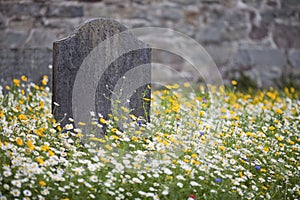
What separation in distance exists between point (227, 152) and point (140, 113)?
753 millimetres

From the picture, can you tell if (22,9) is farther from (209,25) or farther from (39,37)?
(209,25)

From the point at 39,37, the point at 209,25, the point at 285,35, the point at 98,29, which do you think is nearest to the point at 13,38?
the point at 39,37

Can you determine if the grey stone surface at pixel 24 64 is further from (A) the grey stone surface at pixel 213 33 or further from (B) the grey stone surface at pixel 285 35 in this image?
(B) the grey stone surface at pixel 285 35

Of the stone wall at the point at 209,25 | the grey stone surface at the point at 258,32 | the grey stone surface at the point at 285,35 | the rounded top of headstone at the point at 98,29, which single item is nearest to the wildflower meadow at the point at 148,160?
the rounded top of headstone at the point at 98,29

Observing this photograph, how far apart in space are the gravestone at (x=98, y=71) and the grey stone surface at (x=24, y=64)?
5.85 ft

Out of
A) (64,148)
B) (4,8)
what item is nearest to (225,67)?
(4,8)

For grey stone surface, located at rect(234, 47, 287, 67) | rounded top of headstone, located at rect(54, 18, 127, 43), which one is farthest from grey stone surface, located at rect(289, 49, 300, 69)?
rounded top of headstone, located at rect(54, 18, 127, 43)

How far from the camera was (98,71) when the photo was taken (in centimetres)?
324

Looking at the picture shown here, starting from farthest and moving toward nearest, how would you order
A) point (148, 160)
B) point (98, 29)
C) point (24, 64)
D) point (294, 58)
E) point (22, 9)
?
point (294, 58)
point (22, 9)
point (24, 64)
point (98, 29)
point (148, 160)

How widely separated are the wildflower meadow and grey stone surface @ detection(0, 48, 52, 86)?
3.53ft

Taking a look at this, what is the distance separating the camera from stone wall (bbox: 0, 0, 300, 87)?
6.02 m

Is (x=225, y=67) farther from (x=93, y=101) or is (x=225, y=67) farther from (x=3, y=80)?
(x=93, y=101)

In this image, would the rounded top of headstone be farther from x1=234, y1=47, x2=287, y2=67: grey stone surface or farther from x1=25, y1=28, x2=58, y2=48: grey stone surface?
x1=234, y1=47, x2=287, y2=67: grey stone surface

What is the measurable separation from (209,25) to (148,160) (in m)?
4.05
